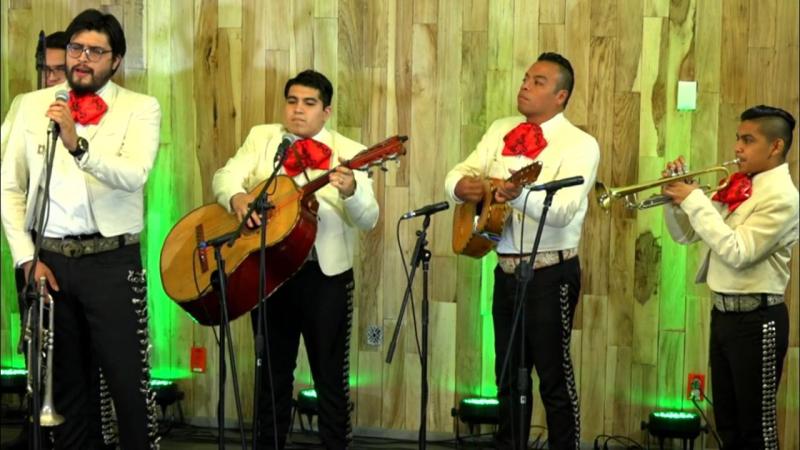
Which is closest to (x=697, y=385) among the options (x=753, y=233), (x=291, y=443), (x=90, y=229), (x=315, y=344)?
(x=753, y=233)

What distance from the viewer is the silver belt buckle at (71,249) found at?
3.91 meters

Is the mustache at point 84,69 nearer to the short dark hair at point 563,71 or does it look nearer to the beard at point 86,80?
the beard at point 86,80

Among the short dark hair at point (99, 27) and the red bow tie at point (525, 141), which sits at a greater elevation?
the short dark hair at point (99, 27)

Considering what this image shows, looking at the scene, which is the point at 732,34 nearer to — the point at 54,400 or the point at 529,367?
the point at 529,367

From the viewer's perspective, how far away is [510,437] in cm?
443

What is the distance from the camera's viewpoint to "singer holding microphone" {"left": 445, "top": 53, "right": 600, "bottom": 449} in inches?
169

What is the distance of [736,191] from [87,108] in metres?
2.53

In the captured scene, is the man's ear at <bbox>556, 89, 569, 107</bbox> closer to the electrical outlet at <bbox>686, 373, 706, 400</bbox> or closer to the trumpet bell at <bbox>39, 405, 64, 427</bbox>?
the electrical outlet at <bbox>686, 373, 706, 400</bbox>

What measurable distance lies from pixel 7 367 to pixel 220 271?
7.85ft

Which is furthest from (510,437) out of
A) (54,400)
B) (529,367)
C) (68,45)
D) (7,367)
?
(7,367)

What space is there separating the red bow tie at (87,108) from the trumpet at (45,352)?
632 millimetres

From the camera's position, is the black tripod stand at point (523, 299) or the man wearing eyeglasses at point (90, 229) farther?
the man wearing eyeglasses at point (90, 229)

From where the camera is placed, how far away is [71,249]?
12.8 ft

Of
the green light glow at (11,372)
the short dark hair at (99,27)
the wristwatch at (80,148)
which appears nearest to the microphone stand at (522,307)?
the wristwatch at (80,148)
